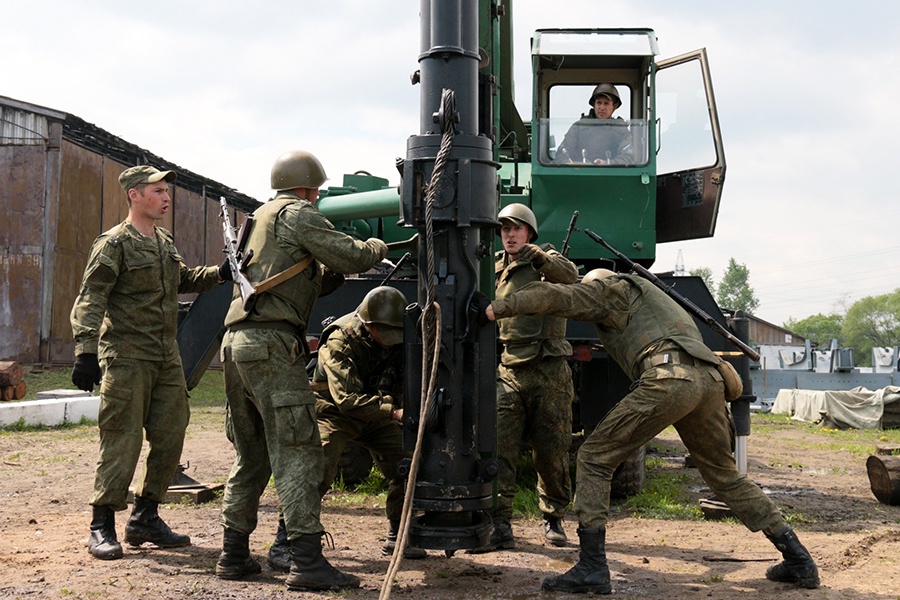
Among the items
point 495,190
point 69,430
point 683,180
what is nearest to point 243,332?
point 495,190

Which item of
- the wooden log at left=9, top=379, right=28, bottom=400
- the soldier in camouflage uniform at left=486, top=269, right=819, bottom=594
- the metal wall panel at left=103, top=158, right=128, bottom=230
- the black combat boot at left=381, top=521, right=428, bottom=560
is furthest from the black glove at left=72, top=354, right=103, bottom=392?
the metal wall panel at left=103, top=158, right=128, bottom=230

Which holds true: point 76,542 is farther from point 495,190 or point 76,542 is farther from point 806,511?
point 806,511

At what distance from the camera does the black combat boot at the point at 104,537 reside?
16.2 feet

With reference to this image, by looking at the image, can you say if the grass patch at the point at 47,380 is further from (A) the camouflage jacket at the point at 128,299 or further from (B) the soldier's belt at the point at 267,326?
(B) the soldier's belt at the point at 267,326

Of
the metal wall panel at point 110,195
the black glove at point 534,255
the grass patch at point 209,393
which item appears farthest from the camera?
the metal wall panel at point 110,195

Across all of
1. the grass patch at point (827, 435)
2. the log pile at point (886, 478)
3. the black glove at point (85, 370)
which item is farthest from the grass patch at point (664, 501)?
the grass patch at point (827, 435)

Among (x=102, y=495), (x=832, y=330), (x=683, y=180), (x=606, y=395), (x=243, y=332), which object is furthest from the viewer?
(x=832, y=330)

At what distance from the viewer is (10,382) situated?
15188 mm

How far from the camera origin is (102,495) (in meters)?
5.07

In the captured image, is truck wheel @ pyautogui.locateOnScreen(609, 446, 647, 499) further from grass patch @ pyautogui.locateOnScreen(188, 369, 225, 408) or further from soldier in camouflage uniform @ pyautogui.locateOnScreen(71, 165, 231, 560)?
grass patch @ pyautogui.locateOnScreen(188, 369, 225, 408)

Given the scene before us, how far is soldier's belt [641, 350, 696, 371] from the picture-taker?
4.70m

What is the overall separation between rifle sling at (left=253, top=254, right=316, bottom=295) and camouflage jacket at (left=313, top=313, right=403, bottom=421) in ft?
2.21

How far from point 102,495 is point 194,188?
69.9ft

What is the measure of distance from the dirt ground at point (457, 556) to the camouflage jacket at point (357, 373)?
0.87 metres
